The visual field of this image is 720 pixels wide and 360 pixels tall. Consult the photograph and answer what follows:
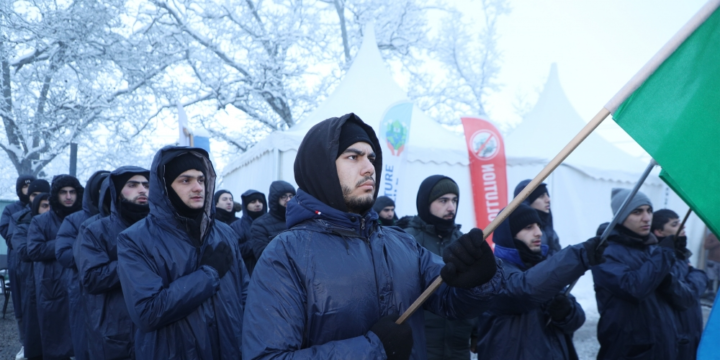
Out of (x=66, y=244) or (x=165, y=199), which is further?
(x=66, y=244)

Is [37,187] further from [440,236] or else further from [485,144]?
[485,144]

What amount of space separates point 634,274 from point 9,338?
24.4 feet

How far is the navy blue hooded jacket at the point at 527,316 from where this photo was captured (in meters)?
2.33

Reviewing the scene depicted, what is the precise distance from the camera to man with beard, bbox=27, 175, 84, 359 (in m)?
4.97

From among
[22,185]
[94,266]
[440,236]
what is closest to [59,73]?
[22,185]

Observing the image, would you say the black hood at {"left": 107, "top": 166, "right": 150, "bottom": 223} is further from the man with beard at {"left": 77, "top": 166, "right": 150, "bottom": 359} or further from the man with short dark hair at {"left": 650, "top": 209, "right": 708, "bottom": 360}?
the man with short dark hair at {"left": 650, "top": 209, "right": 708, "bottom": 360}

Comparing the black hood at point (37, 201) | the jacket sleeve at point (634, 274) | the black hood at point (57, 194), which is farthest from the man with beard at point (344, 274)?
the black hood at point (37, 201)

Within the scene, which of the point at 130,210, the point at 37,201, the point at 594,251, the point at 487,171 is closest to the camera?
the point at 594,251

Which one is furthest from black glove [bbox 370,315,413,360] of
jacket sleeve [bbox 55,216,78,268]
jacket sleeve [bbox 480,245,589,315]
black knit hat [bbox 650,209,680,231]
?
black knit hat [bbox 650,209,680,231]

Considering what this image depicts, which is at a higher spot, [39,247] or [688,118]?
[688,118]

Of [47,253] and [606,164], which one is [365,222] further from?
[606,164]

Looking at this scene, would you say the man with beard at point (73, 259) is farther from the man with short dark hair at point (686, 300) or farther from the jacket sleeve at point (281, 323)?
the man with short dark hair at point (686, 300)

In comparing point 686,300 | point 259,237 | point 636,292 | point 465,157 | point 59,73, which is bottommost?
point 686,300

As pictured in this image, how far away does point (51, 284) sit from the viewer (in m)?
5.05
